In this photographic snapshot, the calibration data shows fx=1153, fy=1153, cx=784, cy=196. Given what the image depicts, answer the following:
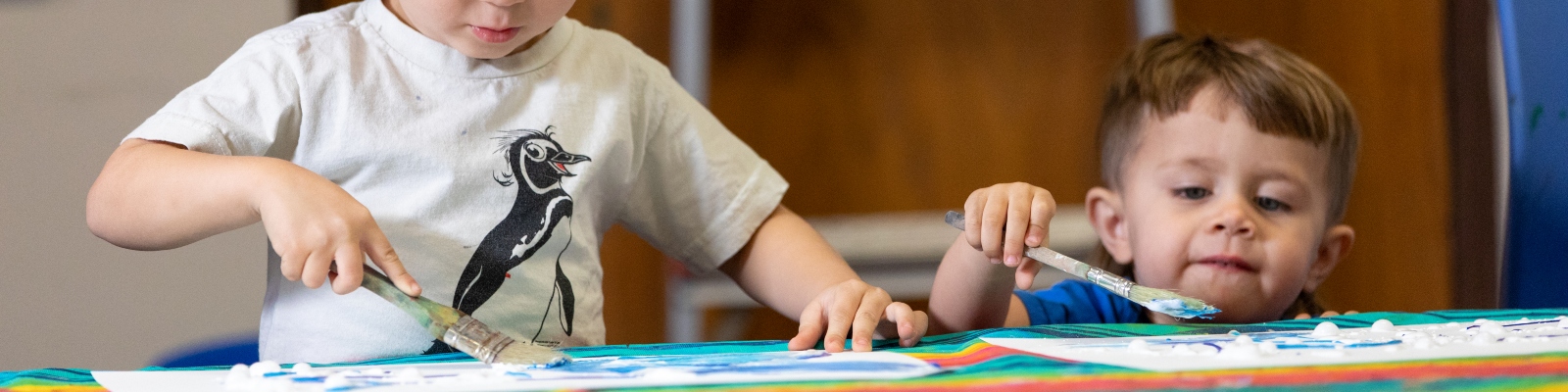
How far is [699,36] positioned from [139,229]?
1.14 m

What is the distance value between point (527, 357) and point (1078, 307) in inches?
21.7

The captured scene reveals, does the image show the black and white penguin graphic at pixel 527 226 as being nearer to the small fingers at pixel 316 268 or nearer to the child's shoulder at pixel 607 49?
the child's shoulder at pixel 607 49

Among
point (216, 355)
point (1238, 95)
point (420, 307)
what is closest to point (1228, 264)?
point (1238, 95)

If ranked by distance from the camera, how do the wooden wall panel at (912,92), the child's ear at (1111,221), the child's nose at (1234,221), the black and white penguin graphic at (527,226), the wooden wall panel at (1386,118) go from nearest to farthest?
1. the black and white penguin graphic at (527,226)
2. the child's nose at (1234,221)
3. the child's ear at (1111,221)
4. the wooden wall panel at (1386,118)
5. the wooden wall panel at (912,92)

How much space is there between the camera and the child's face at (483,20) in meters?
0.65

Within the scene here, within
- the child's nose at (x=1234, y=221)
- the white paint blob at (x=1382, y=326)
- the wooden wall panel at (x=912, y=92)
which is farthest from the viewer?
the wooden wall panel at (x=912, y=92)

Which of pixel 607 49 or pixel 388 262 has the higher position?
pixel 607 49

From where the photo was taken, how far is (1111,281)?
593 mm

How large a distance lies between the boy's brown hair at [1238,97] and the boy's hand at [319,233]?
62 cm

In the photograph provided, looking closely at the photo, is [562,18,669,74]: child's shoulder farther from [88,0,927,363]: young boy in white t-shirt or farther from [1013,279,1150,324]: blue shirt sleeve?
[1013,279,1150,324]: blue shirt sleeve

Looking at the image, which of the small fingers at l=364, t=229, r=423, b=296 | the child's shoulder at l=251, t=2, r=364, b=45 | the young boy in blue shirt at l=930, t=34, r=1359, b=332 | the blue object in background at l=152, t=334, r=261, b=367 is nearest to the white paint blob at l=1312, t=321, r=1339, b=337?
the young boy in blue shirt at l=930, t=34, r=1359, b=332

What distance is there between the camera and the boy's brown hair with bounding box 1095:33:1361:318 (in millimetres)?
872

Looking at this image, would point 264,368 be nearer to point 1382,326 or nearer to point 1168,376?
point 1168,376

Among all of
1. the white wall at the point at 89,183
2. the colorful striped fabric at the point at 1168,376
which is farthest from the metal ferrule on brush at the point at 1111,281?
the white wall at the point at 89,183
